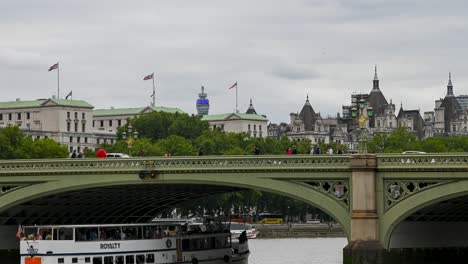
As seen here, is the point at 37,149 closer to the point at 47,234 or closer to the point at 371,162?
the point at 47,234

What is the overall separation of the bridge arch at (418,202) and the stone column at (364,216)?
42 cm

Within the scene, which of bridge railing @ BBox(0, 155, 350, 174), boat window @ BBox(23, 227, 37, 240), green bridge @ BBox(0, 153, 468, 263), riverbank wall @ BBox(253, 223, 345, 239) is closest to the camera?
green bridge @ BBox(0, 153, 468, 263)

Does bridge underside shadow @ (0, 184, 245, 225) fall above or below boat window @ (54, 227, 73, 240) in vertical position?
above

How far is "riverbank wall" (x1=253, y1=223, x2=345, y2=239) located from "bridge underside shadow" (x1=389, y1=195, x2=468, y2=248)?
57.9 meters

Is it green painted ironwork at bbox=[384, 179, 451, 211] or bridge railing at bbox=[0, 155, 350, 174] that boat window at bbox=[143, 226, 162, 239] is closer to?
bridge railing at bbox=[0, 155, 350, 174]

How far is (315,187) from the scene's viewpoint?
62094mm

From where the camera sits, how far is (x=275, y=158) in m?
63.2

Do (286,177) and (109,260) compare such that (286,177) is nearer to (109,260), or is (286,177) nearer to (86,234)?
(109,260)

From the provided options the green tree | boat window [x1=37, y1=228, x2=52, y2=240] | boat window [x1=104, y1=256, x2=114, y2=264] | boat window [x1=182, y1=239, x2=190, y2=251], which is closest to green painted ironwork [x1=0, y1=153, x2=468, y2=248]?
boat window [x1=37, y1=228, x2=52, y2=240]

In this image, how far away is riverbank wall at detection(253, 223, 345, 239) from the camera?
5118 inches

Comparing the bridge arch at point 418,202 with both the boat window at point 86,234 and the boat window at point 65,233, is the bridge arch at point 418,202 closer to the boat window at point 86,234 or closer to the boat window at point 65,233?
the boat window at point 86,234

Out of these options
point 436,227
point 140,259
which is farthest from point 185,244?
point 436,227

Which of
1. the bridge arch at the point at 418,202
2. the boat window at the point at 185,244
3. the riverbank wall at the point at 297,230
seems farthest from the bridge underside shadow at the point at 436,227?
the riverbank wall at the point at 297,230

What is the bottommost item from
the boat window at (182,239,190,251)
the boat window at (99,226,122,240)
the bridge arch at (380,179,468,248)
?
the boat window at (182,239,190,251)
